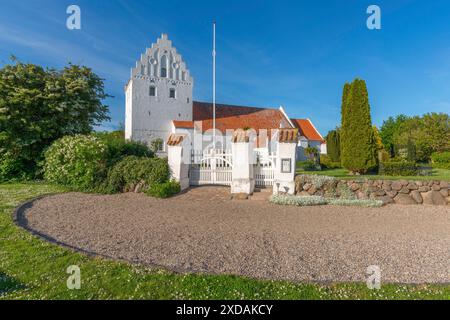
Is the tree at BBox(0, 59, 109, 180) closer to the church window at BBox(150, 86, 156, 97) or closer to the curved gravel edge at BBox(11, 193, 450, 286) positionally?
the curved gravel edge at BBox(11, 193, 450, 286)

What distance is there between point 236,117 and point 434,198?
23.8 metres

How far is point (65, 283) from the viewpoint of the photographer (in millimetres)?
2945

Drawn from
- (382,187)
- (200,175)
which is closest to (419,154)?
(382,187)

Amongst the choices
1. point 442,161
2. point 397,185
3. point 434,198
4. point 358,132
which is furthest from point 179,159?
point 442,161

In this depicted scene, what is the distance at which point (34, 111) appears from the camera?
1308 cm

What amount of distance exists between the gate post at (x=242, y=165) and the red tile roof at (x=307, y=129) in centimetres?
2661

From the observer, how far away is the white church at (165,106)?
27.0 meters

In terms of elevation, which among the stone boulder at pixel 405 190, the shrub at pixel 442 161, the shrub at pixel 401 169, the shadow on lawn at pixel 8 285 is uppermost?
the shrub at pixel 442 161

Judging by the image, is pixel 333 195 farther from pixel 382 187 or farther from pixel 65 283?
pixel 65 283

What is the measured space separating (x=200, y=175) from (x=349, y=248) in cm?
749

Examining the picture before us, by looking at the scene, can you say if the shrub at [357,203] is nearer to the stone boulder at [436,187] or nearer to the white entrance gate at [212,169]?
the stone boulder at [436,187]

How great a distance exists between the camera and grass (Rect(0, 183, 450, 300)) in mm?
2750

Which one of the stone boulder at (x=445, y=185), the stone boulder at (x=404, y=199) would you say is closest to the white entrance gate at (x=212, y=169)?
→ the stone boulder at (x=404, y=199)

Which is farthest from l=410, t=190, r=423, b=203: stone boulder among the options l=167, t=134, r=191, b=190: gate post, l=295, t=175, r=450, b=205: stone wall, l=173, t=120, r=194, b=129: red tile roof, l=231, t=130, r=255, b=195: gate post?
l=173, t=120, r=194, b=129: red tile roof
